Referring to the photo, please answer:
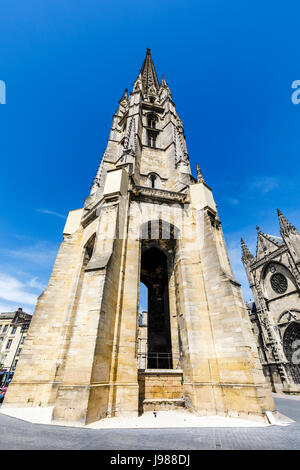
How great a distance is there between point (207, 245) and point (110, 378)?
20.7ft

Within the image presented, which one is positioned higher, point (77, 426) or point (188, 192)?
point (188, 192)

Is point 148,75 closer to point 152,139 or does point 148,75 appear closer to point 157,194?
point 152,139

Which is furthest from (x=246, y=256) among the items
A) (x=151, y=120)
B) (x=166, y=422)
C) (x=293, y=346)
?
(x=166, y=422)

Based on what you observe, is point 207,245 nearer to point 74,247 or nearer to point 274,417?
point 274,417

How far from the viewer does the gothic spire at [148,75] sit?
27.0 m

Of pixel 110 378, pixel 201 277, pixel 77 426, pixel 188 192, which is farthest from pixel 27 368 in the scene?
pixel 188 192

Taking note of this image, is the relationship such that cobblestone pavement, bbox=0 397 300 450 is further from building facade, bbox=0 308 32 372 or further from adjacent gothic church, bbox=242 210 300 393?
building facade, bbox=0 308 32 372

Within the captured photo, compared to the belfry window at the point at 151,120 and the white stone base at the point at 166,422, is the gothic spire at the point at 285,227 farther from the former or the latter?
the white stone base at the point at 166,422

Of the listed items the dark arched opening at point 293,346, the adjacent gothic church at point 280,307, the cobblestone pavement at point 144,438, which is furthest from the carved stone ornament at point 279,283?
the cobblestone pavement at point 144,438

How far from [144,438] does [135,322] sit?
3.58m

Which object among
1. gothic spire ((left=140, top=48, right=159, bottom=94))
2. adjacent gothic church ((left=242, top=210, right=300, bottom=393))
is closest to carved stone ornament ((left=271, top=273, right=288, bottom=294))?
adjacent gothic church ((left=242, top=210, right=300, bottom=393))

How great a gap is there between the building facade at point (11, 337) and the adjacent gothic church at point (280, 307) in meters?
32.8

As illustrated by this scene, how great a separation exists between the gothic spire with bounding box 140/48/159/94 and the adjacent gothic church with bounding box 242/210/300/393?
22967 millimetres
